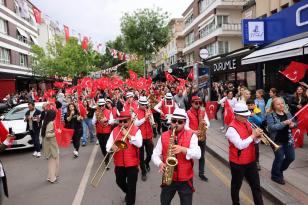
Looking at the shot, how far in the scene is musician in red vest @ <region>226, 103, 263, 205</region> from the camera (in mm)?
4848

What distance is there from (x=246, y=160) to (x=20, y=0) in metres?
21.8

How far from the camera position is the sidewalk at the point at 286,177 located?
5548mm

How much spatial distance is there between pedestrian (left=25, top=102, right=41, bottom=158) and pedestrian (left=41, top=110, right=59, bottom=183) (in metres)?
2.50

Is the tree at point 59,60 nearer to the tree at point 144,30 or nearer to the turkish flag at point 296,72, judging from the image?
the tree at point 144,30

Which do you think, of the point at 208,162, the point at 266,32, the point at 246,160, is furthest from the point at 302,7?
the point at 246,160

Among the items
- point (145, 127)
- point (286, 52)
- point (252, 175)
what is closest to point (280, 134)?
point (252, 175)

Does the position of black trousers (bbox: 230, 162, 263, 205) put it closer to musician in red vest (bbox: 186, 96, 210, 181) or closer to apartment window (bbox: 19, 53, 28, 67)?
musician in red vest (bbox: 186, 96, 210, 181)

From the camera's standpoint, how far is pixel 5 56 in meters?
36.0

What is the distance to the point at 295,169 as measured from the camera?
711 centimetres

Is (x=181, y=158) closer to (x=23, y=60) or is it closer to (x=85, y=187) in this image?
(x=85, y=187)

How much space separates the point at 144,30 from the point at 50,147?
3539cm

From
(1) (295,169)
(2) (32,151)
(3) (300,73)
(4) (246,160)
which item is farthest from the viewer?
(2) (32,151)

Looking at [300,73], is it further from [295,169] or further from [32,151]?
[32,151]

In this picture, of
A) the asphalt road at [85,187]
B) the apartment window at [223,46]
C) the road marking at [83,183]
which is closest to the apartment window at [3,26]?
the apartment window at [223,46]
